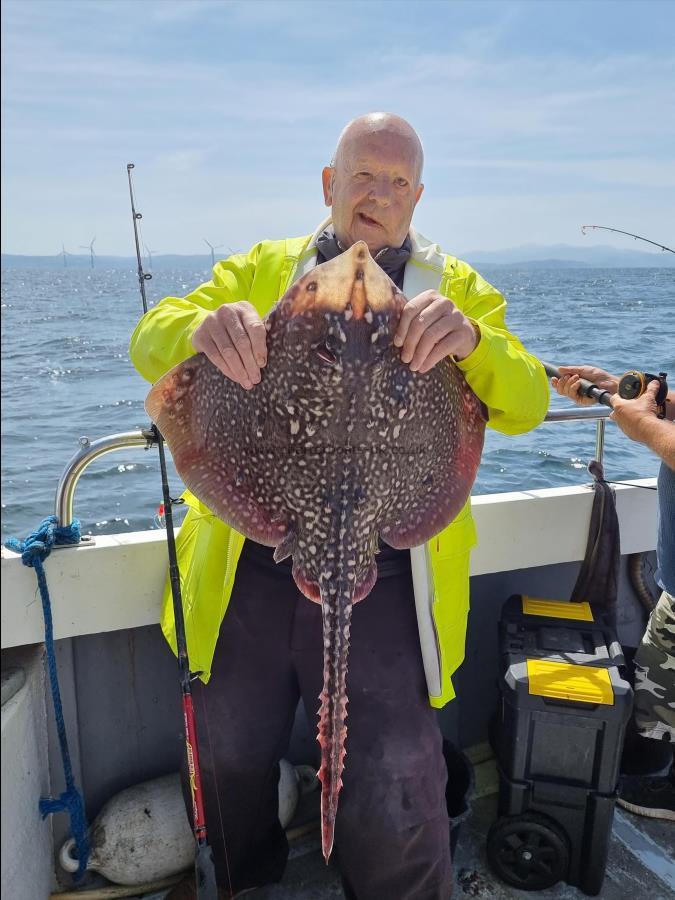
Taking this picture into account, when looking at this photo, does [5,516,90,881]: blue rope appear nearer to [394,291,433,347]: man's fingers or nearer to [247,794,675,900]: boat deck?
[247,794,675,900]: boat deck

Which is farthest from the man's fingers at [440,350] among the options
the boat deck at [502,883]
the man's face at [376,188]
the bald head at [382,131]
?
the boat deck at [502,883]

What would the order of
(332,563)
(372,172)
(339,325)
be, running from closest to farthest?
(339,325), (332,563), (372,172)

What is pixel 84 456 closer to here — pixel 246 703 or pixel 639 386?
pixel 246 703

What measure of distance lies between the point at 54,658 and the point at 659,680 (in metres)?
2.73

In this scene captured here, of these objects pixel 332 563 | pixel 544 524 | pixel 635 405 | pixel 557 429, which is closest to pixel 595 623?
pixel 544 524

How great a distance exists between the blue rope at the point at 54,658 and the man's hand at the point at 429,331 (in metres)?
1.76

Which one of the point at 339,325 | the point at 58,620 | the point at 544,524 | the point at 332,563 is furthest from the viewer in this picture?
the point at 544,524

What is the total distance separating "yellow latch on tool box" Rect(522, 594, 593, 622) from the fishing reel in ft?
3.37

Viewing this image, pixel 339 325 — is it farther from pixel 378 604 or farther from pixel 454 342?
pixel 378 604

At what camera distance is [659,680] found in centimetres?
357

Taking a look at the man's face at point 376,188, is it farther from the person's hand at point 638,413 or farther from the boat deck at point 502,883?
the boat deck at point 502,883

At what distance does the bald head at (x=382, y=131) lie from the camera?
2.54 metres

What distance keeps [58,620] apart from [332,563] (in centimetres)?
152

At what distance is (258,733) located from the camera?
2.81 m
